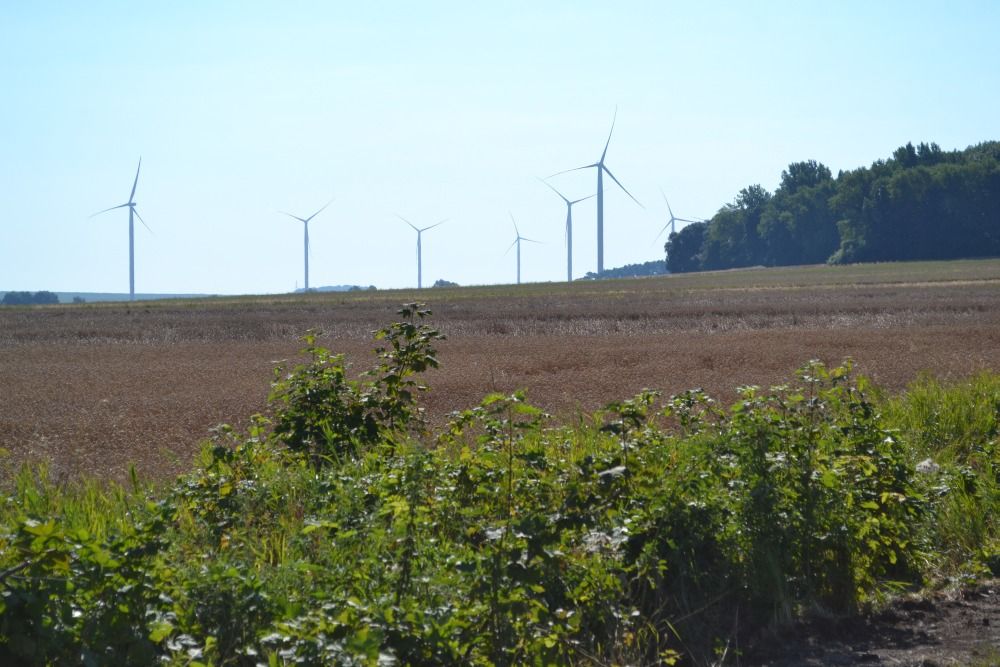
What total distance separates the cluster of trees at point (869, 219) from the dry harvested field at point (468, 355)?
7010 centimetres

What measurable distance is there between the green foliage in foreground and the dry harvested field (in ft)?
6.61

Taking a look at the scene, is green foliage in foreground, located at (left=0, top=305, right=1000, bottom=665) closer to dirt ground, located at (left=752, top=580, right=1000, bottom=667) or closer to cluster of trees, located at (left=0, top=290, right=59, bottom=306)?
dirt ground, located at (left=752, top=580, right=1000, bottom=667)

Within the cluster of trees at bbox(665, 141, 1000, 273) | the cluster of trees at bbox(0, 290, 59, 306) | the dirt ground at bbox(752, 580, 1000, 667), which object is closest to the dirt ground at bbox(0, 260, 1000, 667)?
the dirt ground at bbox(752, 580, 1000, 667)

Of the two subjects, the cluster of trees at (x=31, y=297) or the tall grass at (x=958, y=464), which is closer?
the tall grass at (x=958, y=464)

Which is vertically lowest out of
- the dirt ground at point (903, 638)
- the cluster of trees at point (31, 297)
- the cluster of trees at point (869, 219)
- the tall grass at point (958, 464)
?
the dirt ground at point (903, 638)

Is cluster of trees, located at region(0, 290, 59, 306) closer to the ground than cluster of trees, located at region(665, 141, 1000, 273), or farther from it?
closer to the ground

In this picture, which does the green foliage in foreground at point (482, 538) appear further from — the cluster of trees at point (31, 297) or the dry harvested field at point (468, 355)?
the cluster of trees at point (31, 297)

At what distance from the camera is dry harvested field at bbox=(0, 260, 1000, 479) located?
12852mm

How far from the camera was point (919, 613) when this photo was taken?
5.93 metres

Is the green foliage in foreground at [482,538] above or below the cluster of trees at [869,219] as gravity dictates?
below

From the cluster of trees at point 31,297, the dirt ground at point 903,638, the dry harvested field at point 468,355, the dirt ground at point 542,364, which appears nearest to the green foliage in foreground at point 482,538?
the dirt ground at point 903,638

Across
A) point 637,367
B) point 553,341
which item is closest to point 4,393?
point 637,367

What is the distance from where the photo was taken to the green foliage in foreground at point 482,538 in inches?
175

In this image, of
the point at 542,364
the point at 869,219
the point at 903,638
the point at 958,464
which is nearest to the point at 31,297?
the point at 869,219
